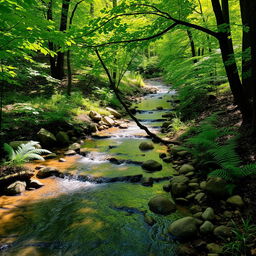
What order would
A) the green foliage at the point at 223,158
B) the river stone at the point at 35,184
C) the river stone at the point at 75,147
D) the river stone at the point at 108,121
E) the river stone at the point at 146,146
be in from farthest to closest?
the river stone at the point at 108,121 < the river stone at the point at 75,147 < the river stone at the point at 146,146 < the river stone at the point at 35,184 < the green foliage at the point at 223,158

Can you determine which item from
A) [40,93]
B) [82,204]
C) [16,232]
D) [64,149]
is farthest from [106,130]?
[16,232]

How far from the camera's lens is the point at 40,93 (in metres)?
11.2

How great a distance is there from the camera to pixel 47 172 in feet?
18.8

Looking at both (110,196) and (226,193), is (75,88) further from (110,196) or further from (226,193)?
(226,193)

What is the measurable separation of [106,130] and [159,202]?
6.75 m

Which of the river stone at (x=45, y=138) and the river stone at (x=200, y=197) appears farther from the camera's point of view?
the river stone at (x=45, y=138)

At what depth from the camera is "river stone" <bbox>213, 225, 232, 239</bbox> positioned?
9.70 feet

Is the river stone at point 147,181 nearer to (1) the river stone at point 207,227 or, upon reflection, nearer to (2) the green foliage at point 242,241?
(1) the river stone at point 207,227

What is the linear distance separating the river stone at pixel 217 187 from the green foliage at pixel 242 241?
0.81 meters

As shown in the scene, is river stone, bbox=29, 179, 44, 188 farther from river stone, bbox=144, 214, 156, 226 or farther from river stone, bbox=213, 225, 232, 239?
river stone, bbox=213, 225, 232, 239

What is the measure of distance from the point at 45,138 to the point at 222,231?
21.2 ft

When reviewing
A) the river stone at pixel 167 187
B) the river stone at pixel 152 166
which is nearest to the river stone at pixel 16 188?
the river stone at pixel 152 166

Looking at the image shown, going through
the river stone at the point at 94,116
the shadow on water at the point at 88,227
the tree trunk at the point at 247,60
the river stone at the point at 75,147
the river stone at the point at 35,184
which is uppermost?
the tree trunk at the point at 247,60

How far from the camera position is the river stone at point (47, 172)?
223 inches
